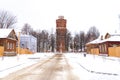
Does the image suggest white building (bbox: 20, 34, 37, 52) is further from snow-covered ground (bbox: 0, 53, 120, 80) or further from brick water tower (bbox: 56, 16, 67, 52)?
snow-covered ground (bbox: 0, 53, 120, 80)

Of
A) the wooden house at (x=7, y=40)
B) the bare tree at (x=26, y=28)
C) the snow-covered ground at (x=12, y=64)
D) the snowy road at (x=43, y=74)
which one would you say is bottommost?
the snowy road at (x=43, y=74)

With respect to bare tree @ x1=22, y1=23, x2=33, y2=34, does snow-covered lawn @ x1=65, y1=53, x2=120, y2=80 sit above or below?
below

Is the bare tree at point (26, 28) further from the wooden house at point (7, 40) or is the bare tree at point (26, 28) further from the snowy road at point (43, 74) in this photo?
the snowy road at point (43, 74)

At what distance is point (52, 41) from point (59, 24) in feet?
36.0

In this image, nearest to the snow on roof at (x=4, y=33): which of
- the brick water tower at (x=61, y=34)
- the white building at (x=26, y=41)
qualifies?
the white building at (x=26, y=41)

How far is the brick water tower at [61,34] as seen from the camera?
118125mm

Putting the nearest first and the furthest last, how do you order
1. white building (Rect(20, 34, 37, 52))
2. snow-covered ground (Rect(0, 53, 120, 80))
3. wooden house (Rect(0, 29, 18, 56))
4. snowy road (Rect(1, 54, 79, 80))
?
snowy road (Rect(1, 54, 79, 80))
snow-covered ground (Rect(0, 53, 120, 80))
wooden house (Rect(0, 29, 18, 56))
white building (Rect(20, 34, 37, 52))

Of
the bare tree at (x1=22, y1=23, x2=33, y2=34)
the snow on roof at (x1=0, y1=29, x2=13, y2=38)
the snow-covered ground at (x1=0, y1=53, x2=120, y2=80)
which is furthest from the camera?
the bare tree at (x1=22, y1=23, x2=33, y2=34)

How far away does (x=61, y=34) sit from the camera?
120m

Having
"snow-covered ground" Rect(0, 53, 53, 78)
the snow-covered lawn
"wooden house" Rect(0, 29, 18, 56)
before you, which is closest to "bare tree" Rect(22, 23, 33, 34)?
"wooden house" Rect(0, 29, 18, 56)

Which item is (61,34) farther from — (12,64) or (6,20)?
(12,64)

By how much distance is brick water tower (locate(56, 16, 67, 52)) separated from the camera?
4651 inches

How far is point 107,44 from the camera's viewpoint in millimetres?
59031

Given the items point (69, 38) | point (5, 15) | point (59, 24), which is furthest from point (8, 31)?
point (69, 38)
